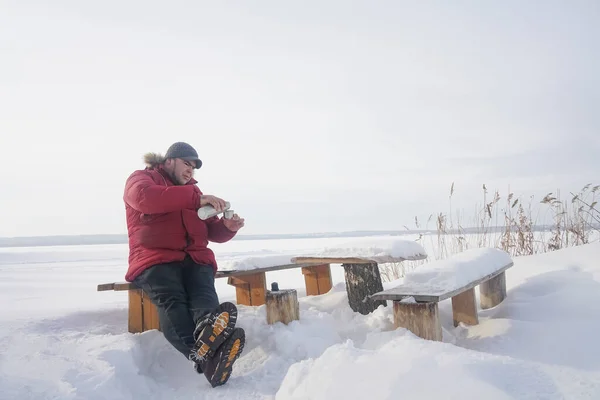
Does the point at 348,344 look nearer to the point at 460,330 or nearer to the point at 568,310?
the point at 460,330

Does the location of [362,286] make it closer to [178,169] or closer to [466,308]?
[466,308]

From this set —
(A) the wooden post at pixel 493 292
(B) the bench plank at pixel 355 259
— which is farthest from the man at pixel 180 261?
(A) the wooden post at pixel 493 292

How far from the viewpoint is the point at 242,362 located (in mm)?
2711

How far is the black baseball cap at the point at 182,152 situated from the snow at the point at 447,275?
1.74 m

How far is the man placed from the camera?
Result: 2281mm

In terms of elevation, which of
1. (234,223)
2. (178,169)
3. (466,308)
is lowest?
(466,308)

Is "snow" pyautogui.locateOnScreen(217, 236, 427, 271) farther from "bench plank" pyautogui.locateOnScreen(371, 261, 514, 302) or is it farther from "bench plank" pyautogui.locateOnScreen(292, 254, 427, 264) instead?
"bench plank" pyautogui.locateOnScreen(371, 261, 514, 302)

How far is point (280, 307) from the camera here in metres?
3.04

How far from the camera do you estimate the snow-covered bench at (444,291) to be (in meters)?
2.45

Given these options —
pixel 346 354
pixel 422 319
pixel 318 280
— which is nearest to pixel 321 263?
pixel 318 280

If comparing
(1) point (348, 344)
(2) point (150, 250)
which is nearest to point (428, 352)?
(1) point (348, 344)

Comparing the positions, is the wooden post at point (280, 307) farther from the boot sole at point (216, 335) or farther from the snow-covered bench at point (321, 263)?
the boot sole at point (216, 335)

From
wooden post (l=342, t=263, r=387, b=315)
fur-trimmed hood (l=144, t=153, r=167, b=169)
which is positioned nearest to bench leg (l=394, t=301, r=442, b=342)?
wooden post (l=342, t=263, r=387, b=315)

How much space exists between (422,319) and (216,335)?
117 cm
